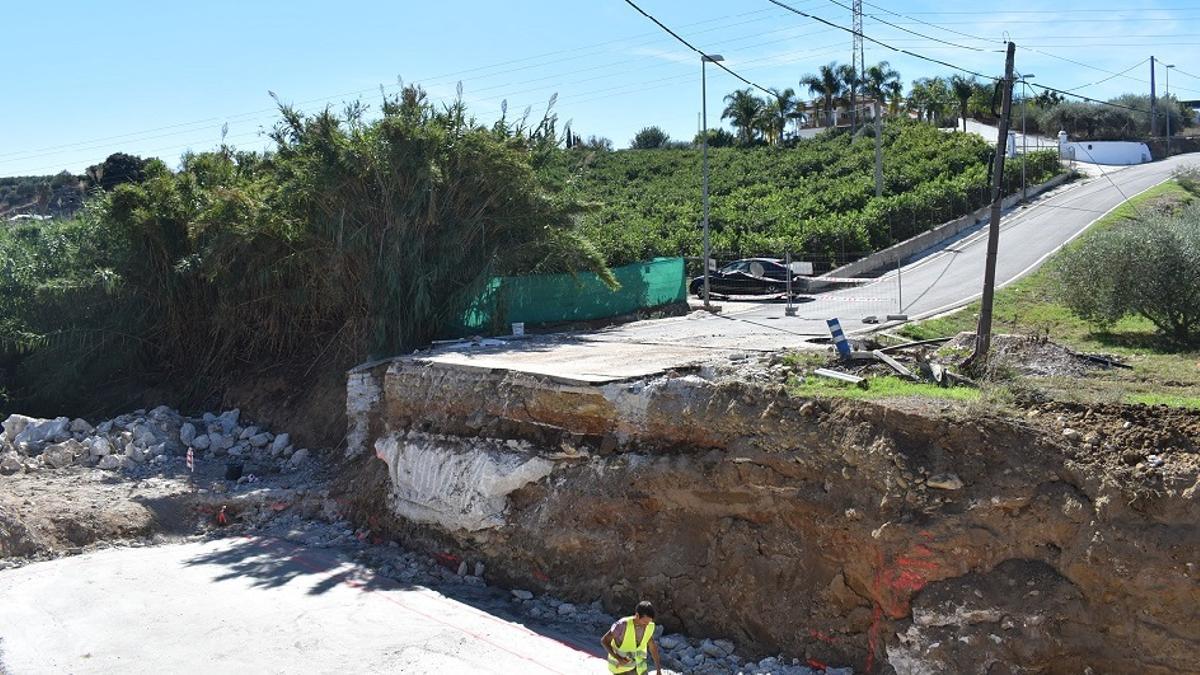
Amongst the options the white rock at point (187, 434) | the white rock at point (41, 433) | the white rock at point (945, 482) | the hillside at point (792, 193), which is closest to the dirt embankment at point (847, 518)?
the white rock at point (945, 482)

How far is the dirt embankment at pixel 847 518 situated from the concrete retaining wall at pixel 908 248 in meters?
18.9

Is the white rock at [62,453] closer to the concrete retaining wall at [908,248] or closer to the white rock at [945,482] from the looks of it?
the white rock at [945,482]

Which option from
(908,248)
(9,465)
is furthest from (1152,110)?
(9,465)

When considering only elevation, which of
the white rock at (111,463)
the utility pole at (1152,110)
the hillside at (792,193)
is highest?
the utility pole at (1152,110)

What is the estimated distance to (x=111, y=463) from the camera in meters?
21.6

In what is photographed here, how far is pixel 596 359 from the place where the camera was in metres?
18.2

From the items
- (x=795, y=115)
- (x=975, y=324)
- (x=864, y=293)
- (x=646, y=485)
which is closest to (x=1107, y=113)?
(x=795, y=115)

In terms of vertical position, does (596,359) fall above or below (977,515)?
above

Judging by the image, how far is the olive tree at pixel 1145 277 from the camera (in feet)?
67.0

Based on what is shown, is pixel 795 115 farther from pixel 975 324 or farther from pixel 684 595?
pixel 684 595

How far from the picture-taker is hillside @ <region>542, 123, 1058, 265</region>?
36562 mm

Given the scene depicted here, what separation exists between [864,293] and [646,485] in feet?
59.0

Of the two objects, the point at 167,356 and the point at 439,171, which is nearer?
the point at 439,171

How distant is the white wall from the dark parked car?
38966mm
